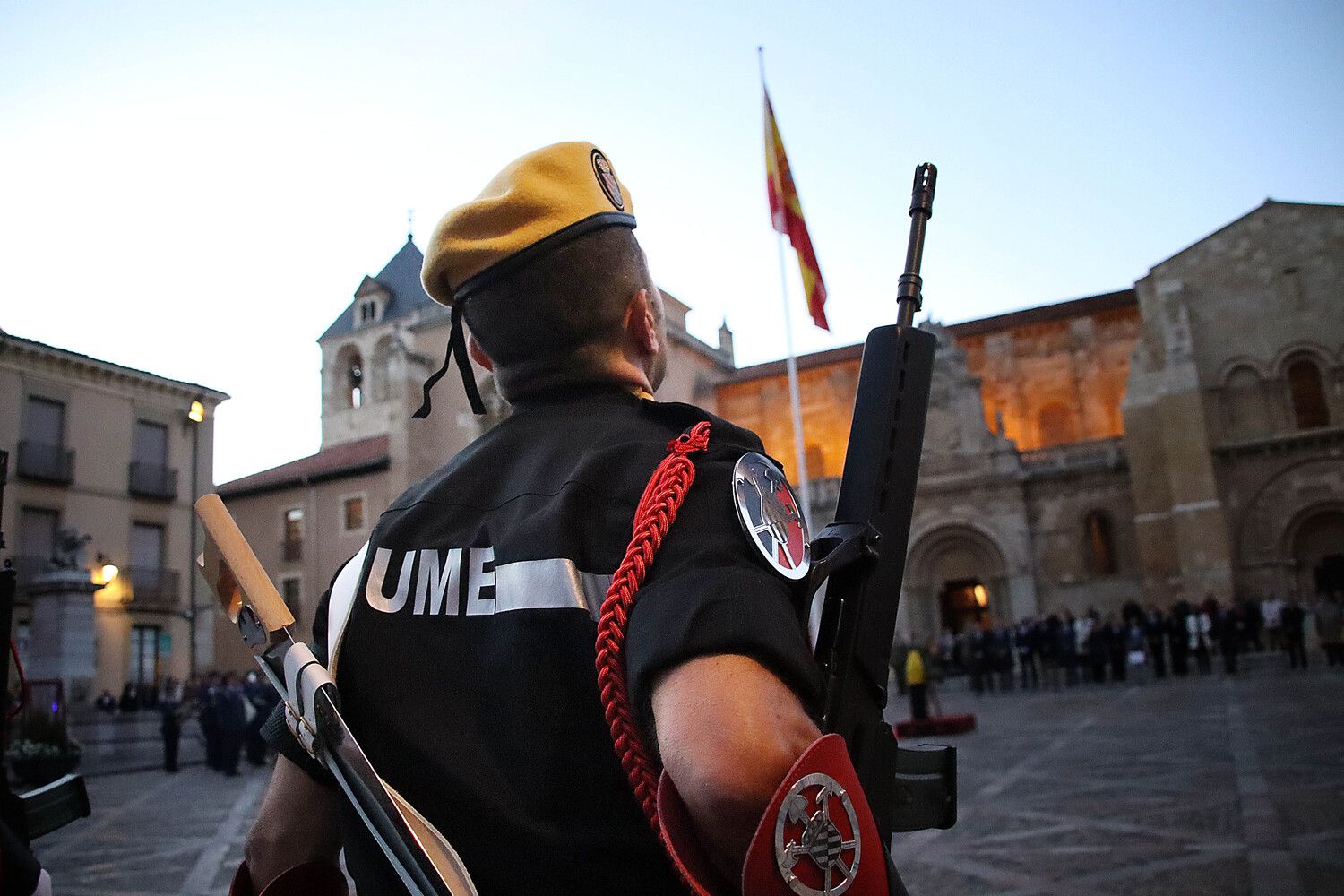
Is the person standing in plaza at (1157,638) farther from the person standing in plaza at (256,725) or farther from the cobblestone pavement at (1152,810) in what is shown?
the person standing in plaza at (256,725)

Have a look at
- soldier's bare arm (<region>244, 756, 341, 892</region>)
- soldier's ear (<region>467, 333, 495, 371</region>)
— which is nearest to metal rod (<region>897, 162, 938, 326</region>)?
soldier's ear (<region>467, 333, 495, 371</region>)

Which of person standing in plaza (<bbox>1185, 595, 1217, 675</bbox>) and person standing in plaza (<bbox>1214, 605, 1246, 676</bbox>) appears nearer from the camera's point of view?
person standing in plaza (<bbox>1214, 605, 1246, 676</bbox>)

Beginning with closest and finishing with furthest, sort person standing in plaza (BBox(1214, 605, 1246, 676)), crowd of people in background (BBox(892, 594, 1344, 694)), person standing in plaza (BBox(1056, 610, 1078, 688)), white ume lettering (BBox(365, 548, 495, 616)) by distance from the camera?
1. white ume lettering (BBox(365, 548, 495, 616))
2. crowd of people in background (BBox(892, 594, 1344, 694))
3. person standing in plaza (BBox(1214, 605, 1246, 676))
4. person standing in plaza (BBox(1056, 610, 1078, 688))

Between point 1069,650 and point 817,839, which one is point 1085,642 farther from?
point 817,839

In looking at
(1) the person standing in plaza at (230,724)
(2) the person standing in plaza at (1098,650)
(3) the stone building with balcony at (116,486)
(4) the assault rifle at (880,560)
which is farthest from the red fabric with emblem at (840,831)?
(2) the person standing in plaza at (1098,650)

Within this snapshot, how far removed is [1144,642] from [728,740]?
23708mm

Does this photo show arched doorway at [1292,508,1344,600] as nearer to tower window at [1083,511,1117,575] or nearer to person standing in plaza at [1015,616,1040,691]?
tower window at [1083,511,1117,575]

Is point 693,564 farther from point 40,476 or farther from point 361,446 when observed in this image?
point 361,446

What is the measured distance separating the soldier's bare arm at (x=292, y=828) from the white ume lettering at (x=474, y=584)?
370 millimetres

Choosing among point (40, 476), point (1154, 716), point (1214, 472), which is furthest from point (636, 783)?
point (1214, 472)

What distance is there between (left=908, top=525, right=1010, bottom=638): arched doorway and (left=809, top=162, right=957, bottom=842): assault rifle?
1214 inches

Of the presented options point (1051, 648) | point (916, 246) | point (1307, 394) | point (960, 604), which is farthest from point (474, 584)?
point (1307, 394)

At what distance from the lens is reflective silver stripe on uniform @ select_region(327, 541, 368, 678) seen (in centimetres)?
147

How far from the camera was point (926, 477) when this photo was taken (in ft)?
109
